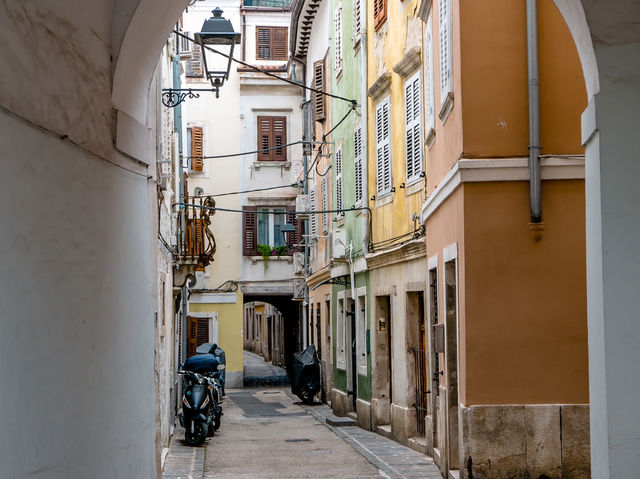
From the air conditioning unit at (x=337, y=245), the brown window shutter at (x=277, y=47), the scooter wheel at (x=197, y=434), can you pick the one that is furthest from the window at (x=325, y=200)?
the scooter wheel at (x=197, y=434)

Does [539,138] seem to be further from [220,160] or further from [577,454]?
[220,160]

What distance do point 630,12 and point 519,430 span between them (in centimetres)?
497

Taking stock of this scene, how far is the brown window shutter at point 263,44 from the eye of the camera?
→ 3441 centimetres

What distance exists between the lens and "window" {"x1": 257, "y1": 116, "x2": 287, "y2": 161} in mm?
33094

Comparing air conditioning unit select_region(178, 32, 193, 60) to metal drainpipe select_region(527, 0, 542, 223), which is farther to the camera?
air conditioning unit select_region(178, 32, 193, 60)

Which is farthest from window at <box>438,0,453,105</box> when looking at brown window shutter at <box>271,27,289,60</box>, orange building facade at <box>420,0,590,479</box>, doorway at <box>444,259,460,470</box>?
brown window shutter at <box>271,27,289,60</box>

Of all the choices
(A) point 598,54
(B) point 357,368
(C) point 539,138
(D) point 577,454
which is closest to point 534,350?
(D) point 577,454

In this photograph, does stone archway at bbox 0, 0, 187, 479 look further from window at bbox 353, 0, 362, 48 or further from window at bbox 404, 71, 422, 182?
window at bbox 353, 0, 362, 48

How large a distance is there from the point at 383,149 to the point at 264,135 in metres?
16.0

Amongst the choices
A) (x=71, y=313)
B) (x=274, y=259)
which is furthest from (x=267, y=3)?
(x=71, y=313)

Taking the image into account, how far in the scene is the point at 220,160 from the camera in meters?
33.1

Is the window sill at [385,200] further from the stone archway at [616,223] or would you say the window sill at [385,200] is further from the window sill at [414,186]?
the stone archway at [616,223]

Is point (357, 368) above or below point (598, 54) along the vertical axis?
below

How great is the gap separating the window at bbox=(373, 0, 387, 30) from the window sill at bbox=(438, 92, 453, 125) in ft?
19.5
